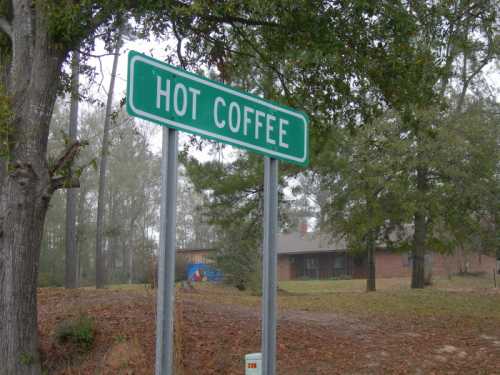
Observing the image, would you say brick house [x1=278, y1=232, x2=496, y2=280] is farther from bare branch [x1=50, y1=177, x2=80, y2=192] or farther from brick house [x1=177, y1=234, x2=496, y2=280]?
bare branch [x1=50, y1=177, x2=80, y2=192]

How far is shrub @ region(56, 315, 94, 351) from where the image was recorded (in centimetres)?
895

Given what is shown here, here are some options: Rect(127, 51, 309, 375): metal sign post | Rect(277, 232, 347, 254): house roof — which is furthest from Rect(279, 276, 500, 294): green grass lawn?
Rect(127, 51, 309, 375): metal sign post

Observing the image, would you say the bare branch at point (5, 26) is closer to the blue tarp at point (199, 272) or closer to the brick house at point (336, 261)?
the blue tarp at point (199, 272)

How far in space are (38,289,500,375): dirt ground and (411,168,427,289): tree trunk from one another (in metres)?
9.06

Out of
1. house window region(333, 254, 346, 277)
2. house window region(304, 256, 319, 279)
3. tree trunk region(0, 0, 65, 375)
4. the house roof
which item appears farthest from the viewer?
house window region(304, 256, 319, 279)

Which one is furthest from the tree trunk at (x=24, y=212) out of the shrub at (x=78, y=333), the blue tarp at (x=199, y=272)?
the blue tarp at (x=199, y=272)

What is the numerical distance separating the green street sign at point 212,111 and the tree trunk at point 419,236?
1664cm

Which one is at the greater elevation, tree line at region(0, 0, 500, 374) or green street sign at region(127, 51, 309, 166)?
tree line at region(0, 0, 500, 374)

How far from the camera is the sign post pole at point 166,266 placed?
2545mm

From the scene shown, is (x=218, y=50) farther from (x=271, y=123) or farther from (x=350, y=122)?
(x=271, y=123)

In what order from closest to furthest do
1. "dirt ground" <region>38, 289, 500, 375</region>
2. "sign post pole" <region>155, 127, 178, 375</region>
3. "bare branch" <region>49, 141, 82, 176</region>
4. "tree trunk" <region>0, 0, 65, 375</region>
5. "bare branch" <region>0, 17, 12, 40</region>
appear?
"sign post pole" <region>155, 127, 178, 375</region>, "tree trunk" <region>0, 0, 65, 375</region>, "bare branch" <region>49, 141, 82, 176</region>, "dirt ground" <region>38, 289, 500, 375</region>, "bare branch" <region>0, 17, 12, 40</region>

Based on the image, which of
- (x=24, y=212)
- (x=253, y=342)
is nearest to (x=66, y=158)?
(x=24, y=212)

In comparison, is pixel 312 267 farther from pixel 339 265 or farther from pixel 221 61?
pixel 221 61

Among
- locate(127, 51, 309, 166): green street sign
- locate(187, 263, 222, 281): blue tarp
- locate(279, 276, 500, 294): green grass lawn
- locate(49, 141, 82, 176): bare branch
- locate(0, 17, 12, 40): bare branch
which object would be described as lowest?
locate(279, 276, 500, 294): green grass lawn
